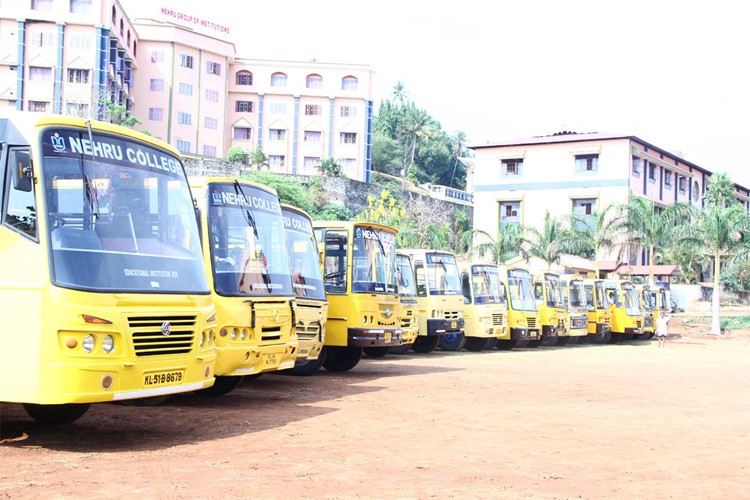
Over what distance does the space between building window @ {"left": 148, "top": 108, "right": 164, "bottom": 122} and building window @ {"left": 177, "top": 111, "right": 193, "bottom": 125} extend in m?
1.34

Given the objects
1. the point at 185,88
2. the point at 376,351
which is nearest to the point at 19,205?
the point at 376,351

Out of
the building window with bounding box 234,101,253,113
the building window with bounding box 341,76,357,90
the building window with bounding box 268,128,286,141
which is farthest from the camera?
the building window with bounding box 341,76,357,90

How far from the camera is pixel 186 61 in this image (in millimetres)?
69250

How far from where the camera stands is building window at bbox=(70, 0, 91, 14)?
192ft

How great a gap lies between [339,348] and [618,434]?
25.4 feet

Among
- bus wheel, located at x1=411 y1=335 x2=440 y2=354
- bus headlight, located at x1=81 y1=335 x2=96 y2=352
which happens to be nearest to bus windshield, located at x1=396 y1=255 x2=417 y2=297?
bus wheel, located at x1=411 y1=335 x2=440 y2=354

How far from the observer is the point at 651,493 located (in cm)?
723

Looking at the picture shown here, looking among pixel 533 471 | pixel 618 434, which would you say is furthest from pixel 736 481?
pixel 618 434

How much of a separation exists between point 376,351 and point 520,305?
323 inches

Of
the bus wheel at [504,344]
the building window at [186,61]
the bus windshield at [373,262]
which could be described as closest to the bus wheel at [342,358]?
the bus windshield at [373,262]

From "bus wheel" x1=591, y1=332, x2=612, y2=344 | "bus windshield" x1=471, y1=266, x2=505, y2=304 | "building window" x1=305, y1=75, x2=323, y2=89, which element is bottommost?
"bus wheel" x1=591, y1=332, x2=612, y2=344

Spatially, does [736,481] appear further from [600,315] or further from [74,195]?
[600,315]

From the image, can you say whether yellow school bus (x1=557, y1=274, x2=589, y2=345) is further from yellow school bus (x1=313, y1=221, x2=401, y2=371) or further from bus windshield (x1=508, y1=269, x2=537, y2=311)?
yellow school bus (x1=313, y1=221, x2=401, y2=371)

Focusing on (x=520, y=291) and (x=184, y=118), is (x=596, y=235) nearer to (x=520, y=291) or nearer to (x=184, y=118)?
(x=520, y=291)
